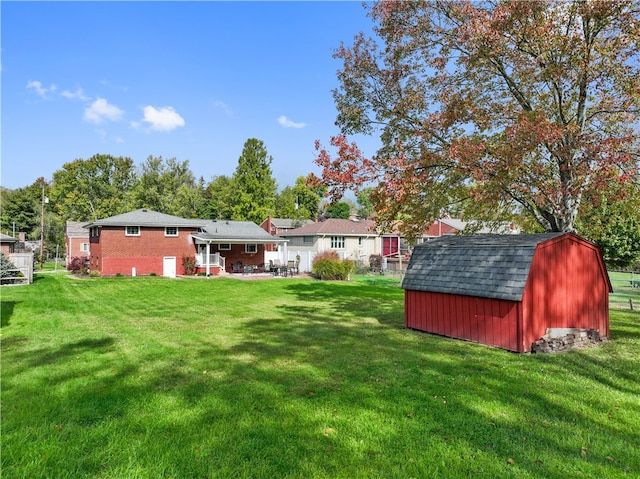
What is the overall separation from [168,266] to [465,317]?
25566mm

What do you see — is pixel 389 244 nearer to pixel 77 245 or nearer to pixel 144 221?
pixel 144 221

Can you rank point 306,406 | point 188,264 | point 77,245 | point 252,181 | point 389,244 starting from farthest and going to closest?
point 252,181, point 389,244, point 77,245, point 188,264, point 306,406

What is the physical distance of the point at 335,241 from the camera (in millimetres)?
39219

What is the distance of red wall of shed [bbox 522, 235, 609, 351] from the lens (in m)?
8.30

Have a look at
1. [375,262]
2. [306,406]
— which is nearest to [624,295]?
[375,262]

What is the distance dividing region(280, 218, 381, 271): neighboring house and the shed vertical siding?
26161 mm

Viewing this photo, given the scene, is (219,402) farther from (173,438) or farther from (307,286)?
(307,286)

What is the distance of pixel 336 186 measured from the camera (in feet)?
38.4

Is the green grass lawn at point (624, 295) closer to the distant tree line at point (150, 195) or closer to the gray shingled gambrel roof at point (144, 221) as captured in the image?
the gray shingled gambrel roof at point (144, 221)

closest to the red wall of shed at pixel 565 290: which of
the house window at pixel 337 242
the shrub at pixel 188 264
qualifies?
the shrub at pixel 188 264

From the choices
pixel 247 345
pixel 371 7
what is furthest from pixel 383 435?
pixel 371 7

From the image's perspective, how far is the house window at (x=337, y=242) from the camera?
39062 mm

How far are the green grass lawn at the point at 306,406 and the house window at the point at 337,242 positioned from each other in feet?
94.5

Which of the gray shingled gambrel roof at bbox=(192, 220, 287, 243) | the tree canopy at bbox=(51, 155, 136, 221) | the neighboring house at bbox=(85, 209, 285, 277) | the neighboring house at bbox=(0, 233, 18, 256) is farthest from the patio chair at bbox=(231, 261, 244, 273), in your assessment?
the tree canopy at bbox=(51, 155, 136, 221)
